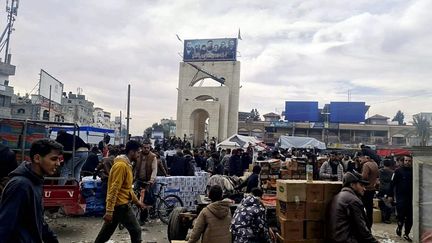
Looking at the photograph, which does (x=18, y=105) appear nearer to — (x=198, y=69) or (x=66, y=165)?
(x=198, y=69)

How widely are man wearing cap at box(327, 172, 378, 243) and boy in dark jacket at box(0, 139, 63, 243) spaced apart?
3.33 metres

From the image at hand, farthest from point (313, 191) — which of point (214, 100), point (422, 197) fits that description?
point (214, 100)

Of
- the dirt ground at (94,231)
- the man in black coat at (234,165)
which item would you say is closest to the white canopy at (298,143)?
the man in black coat at (234,165)

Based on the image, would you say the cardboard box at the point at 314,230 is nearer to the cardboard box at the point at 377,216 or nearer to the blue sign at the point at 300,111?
the cardboard box at the point at 377,216

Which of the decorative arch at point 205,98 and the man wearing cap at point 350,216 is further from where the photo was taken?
the decorative arch at point 205,98

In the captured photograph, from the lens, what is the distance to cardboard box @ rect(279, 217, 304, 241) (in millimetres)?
5480

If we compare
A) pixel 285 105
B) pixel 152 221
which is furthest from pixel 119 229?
pixel 285 105

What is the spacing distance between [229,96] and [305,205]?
41.4 meters

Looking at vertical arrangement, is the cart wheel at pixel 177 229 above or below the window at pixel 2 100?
below

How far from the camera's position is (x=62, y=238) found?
770cm

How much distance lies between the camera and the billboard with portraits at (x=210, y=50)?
47125 millimetres

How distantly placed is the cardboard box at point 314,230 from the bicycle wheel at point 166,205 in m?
4.69

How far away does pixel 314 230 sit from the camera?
553 centimetres

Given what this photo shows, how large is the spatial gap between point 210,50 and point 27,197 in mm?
46263
